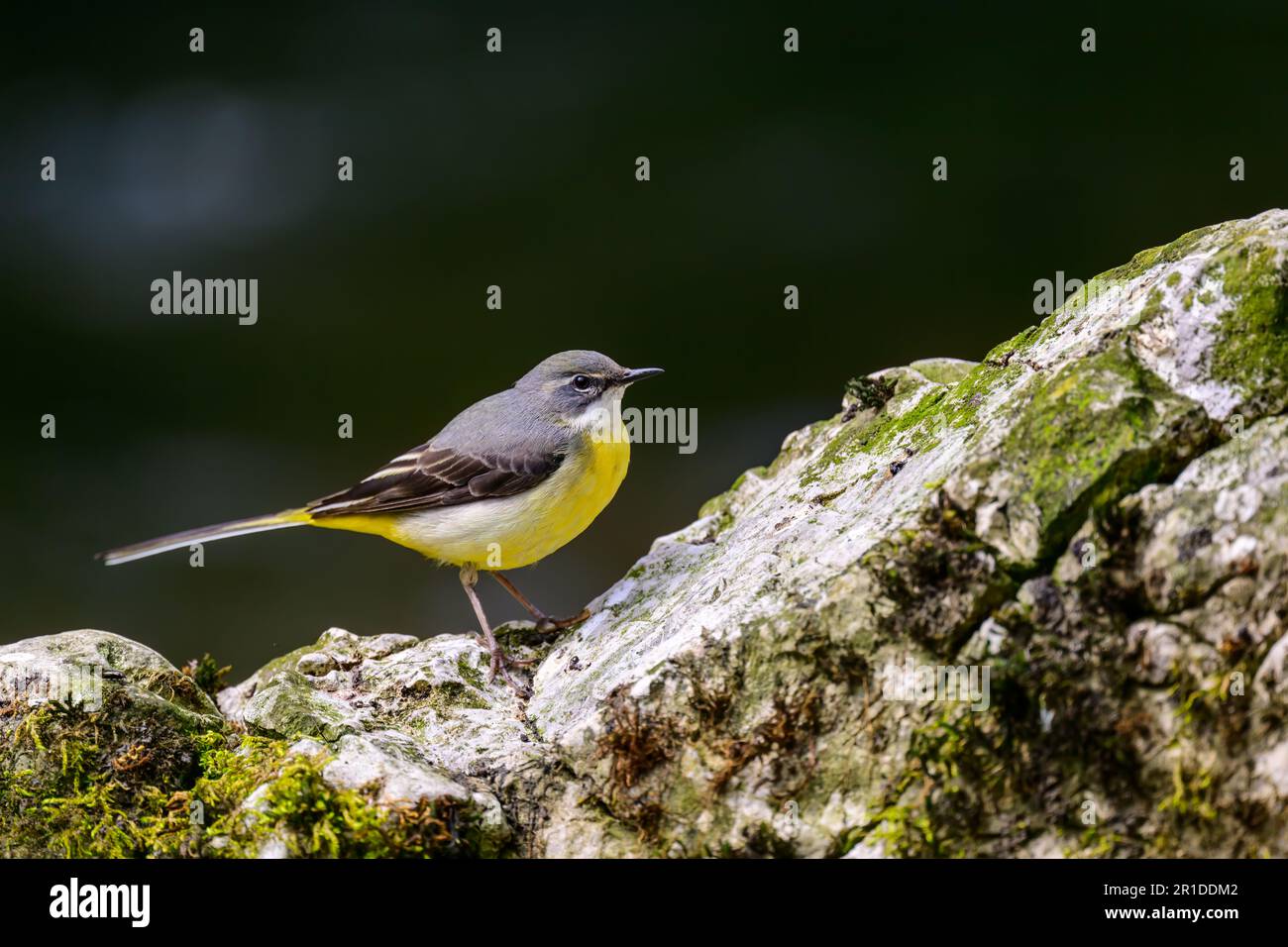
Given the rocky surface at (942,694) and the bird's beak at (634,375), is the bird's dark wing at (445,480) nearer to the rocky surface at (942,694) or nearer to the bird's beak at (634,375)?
the bird's beak at (634,375)

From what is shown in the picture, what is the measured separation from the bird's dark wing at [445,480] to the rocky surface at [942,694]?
1764mm

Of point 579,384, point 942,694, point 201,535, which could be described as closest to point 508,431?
point 579,384

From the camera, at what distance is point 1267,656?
3.04 m

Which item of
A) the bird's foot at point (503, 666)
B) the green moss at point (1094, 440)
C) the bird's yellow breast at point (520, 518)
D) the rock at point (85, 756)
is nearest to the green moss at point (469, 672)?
the bird's foot at point (503, 666)

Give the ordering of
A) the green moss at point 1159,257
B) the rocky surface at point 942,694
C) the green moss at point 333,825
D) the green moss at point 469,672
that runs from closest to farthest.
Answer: the rocky surface at point 942,694, the green moss at point 333,825, the green moss at point 1159,257, the green moss at point 469,672

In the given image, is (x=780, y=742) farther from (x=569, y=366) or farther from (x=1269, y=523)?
(x=569, y=366)

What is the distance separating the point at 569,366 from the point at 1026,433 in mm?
3279

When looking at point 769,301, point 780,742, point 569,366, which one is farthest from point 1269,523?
point 769,301

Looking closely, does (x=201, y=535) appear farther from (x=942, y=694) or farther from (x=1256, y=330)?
(x=1256, y=330)

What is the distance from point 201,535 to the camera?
5816 mm

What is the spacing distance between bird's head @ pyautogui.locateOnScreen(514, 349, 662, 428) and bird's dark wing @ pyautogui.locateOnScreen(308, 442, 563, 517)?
34 cm

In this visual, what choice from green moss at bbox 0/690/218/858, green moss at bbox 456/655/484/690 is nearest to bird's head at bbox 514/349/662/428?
green moss at bbox 456/655/484/690

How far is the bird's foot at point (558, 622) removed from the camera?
17.8 feet

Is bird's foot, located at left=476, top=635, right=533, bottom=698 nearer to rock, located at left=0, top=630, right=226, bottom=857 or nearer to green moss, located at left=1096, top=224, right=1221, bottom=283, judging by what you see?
rock, located at left=0, top=630, right=226, bottom=857
